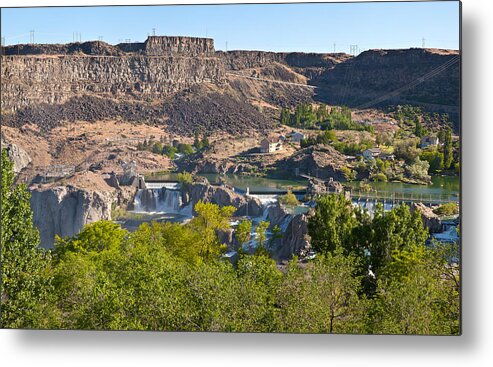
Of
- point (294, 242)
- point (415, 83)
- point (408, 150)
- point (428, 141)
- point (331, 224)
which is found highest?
point (415, 83)

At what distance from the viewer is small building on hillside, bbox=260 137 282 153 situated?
35.4 feet

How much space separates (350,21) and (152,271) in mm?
3745

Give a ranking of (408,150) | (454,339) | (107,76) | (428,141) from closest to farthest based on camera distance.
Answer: (454,339), (428,141), (408,150), (107,76)

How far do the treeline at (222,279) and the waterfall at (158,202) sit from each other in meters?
0.21

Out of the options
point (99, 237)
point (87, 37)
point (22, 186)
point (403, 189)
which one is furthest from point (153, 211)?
point (403, 189)

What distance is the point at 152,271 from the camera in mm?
9992

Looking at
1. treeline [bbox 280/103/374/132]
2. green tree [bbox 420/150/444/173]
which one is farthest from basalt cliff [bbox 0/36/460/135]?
green tree [bbox 420/150/444/173]

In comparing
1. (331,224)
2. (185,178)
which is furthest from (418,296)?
(185,178)

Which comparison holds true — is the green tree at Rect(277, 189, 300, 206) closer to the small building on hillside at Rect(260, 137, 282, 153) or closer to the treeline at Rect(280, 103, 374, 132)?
the small building on hillside at Rect(260, 137, 282, 153)

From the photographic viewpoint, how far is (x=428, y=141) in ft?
33.1

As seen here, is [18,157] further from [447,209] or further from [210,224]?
[447,209]

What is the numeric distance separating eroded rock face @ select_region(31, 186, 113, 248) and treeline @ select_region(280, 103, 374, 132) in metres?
2.62

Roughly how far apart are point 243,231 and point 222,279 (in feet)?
3.13

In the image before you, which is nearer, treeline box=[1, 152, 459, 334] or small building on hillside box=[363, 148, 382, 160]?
treeline box=[1, 152, 459, 334]
